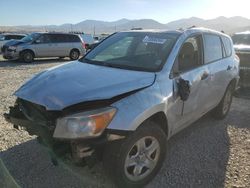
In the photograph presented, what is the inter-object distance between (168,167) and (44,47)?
1555cm

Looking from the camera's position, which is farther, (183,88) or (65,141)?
(183,88)

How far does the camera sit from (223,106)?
627 cm

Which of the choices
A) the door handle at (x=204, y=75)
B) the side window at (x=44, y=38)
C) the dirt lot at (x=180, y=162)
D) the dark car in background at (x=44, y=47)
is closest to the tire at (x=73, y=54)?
the dark car in background at (x=44, y=47)

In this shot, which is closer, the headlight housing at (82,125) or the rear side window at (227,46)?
the headlight housing at (82,125)

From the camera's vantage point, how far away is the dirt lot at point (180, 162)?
12.7ft

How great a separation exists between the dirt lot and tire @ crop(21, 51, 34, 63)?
12.5 metres

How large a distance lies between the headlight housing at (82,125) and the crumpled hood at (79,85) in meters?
0.19

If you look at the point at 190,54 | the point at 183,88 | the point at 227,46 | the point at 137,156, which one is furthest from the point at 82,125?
the point at 227,46

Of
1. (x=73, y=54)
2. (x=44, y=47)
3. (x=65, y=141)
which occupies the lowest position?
(x=73, y=54)

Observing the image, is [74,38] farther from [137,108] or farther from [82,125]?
[82,125]

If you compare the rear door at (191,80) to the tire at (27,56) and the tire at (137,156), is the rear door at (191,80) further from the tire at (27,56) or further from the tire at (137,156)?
the tire at (27,56)

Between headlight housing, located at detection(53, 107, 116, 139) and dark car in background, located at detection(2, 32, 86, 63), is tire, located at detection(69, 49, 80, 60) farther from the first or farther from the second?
headlight housing, located at detection(53, 107, 116, 139)

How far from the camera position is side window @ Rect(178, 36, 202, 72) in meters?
4.38

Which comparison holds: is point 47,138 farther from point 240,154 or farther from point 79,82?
point 240,154
